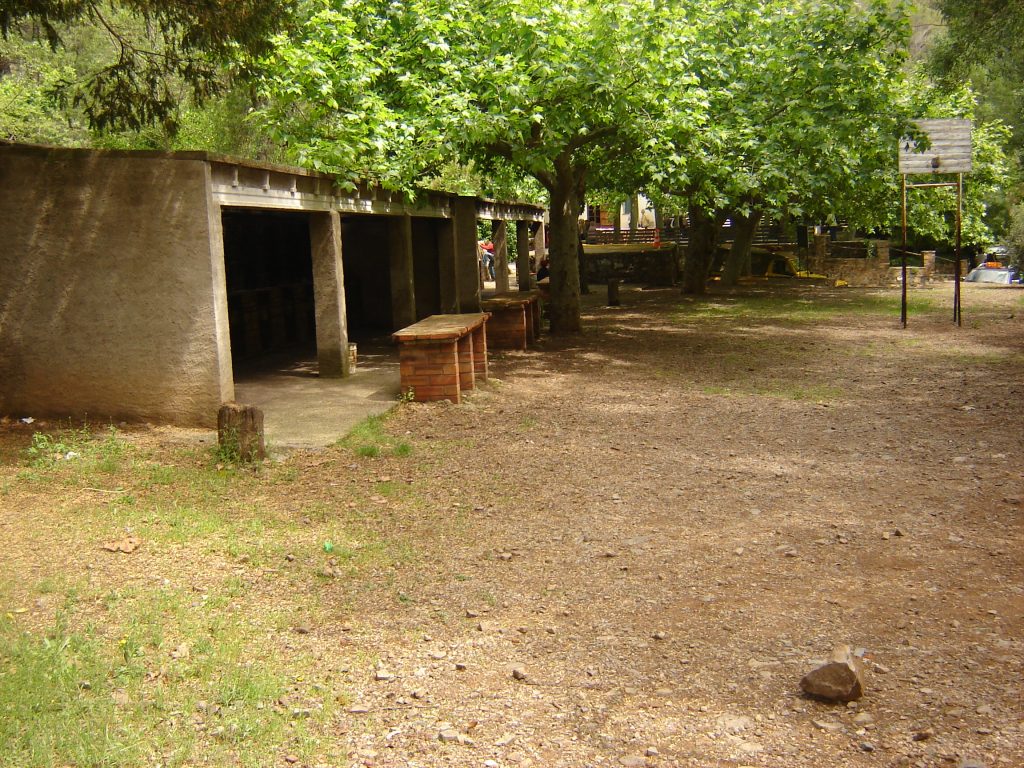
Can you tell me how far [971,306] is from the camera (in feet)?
67.9

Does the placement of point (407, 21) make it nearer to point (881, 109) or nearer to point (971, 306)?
point (881, 109)

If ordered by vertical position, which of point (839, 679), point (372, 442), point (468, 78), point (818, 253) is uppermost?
point (468, 78)

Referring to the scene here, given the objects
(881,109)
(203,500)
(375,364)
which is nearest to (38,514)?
(203,500)

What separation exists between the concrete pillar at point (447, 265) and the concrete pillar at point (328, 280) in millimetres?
5395

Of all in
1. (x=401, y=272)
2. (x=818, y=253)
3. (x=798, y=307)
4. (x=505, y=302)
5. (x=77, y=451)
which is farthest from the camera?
(x=818, y=253)

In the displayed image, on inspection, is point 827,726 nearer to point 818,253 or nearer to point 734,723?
point 734,723

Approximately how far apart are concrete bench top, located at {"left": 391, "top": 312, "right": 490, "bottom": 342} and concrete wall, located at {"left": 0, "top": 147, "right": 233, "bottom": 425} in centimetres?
178

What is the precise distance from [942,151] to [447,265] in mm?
8240

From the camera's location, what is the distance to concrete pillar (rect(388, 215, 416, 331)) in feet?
49.9

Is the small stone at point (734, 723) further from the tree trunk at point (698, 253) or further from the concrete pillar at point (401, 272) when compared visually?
the tree trunk at point (698, 253)

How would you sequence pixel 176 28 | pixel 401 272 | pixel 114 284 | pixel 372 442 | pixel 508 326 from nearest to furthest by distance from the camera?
pixel 372 442, pixel 114 284, pixel 176 28, pixel 508 326, pixel 401 272

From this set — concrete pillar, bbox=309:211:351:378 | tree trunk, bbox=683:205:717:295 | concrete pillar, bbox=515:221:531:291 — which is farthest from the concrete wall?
tree trunk, bbox=683:205:717:295

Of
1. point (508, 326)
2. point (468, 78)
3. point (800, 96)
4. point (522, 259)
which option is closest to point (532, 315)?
point (508, 326)

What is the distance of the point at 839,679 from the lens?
3629mm
